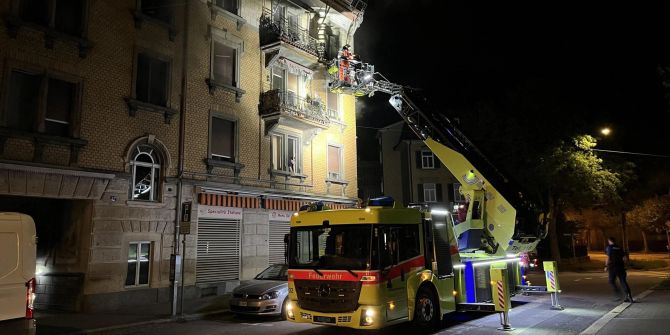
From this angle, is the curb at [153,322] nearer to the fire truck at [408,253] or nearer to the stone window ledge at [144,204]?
the stone window ledge at [144,204]

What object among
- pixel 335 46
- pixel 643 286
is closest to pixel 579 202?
pixel 643 286

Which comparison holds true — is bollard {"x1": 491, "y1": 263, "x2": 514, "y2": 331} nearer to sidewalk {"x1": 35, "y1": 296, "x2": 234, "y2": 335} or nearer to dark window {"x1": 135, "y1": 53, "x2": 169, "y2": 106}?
sidewalk {"x1": 35, "y1": 296, "x2": 234, "y2": 335}

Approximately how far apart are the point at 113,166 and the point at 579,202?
26.9m

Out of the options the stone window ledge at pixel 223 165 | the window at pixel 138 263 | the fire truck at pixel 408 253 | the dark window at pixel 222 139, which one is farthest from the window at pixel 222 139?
the fire truck at pixel 408 253

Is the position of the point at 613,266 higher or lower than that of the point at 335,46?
lower

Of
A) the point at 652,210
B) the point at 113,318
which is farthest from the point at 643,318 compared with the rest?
the point at 652,210

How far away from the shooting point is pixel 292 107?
2022 cm

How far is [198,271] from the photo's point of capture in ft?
56.0

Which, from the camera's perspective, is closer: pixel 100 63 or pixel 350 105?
pixel 100 63

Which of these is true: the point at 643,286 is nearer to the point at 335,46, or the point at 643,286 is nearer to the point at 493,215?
the point at 493,215

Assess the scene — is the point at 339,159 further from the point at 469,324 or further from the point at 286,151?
the point at 469,324

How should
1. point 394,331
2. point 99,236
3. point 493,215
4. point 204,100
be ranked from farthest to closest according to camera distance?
point 204,100
point 99,236
point 493,215
point 394,331

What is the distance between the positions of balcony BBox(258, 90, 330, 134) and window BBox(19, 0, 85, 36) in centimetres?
754

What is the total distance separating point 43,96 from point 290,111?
30.0 ft
